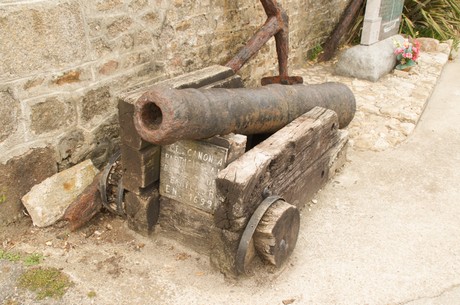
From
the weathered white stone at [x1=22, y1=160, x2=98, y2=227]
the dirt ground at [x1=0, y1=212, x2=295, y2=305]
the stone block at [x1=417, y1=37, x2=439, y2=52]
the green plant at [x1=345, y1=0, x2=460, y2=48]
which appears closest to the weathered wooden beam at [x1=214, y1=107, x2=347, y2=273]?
the dirt ground at [x1=0, y1=212, x2=295, y2=305]

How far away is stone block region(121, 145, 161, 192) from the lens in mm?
3051

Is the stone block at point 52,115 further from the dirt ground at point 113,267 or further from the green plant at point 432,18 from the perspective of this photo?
the green plant at point 432,18

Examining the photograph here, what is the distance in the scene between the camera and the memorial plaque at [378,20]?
6617mm

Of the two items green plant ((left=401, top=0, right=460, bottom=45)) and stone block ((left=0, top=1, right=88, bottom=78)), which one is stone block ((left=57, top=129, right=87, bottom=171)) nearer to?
stone block ((left=0, top=1, right=88, bottom=78))

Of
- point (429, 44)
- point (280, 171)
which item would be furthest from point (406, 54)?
point (280, 171)

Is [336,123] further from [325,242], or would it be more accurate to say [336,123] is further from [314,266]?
[314,266]

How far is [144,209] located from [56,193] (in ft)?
2.24

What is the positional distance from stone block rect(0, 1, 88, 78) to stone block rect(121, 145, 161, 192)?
0.77 meters

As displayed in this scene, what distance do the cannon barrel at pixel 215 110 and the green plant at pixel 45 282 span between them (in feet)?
3.32

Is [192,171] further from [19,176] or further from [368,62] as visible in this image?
[368,62]

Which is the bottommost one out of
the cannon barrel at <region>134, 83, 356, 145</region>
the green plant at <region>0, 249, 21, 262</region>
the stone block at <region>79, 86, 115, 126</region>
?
the green plant at <region>0, 249, 21, 262</region>

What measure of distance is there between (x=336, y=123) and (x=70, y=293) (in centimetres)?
228

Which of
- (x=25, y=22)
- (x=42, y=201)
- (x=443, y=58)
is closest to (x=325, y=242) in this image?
(x=42, y=201)

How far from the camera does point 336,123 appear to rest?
377 cm
